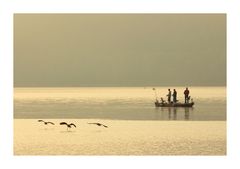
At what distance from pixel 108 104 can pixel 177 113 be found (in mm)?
560

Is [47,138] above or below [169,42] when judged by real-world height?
below

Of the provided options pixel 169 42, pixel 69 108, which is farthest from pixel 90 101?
pixel 169 42

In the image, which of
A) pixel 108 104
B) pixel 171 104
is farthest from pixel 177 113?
pixel 108 104

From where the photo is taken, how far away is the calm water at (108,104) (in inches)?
344

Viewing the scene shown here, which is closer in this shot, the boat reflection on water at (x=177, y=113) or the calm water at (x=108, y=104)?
the calm water at (x=108, y=104)

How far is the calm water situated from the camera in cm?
873

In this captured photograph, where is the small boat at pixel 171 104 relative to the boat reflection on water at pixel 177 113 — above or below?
above

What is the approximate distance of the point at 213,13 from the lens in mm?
8625

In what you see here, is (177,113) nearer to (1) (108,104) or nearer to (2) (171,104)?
(2) (171,104)

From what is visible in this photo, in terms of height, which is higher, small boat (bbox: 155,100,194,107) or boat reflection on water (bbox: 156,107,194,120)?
small boat (bbox: 155,100,194,107)
